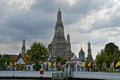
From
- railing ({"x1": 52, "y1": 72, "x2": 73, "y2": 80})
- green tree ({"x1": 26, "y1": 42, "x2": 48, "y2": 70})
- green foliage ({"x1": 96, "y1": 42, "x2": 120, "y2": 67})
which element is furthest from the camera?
green foliage ({"x1": 96, "y1": 42, "x2": 120, "y2": 67})

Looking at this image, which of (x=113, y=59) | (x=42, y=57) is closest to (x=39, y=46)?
(x=42, y=57)

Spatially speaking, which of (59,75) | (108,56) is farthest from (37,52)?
(59,75)

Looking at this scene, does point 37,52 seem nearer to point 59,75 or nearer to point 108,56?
point 108,56

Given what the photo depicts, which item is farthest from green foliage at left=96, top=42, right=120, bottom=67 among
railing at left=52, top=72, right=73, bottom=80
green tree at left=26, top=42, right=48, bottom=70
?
railing at left=52, top=72, right=73, bottom=80

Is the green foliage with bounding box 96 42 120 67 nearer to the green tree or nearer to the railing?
the green tree

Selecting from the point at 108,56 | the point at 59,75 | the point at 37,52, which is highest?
the point at 37,52

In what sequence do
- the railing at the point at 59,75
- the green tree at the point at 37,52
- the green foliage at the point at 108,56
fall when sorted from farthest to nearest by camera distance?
the green foliage at the point at 108,56 → the green tree at the point at 37,52 → the railing at the point at 59,75

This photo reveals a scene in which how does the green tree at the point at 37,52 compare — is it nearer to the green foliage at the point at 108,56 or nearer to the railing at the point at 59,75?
the green foliage at the point at 108,56

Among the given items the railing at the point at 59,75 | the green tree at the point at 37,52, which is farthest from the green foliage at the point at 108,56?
the railing at the point at 59,75

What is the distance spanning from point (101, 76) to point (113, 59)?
5495cm

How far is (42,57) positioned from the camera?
102 metres

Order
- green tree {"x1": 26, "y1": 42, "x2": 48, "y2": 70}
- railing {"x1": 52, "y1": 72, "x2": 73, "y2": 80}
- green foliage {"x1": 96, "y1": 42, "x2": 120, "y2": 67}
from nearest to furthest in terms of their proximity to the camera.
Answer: railing {"x1": 52, "y1": 72, "x2": 73, "y2": 80} < green tree {"x1": 26, "y1": 42, "x2": 48, "y2": 70} < green foliage {"x1": 96, "y1": 42, "x2": 120, "y2": 67}

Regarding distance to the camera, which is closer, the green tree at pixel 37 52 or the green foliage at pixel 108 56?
the green tree at pixel 37 52

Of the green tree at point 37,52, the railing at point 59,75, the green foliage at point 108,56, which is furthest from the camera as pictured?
the green foliage at point 108,56
